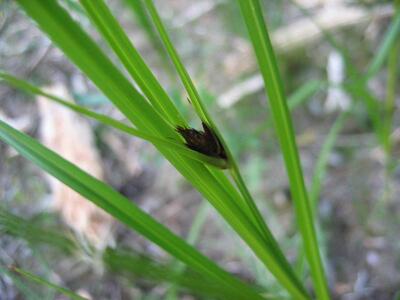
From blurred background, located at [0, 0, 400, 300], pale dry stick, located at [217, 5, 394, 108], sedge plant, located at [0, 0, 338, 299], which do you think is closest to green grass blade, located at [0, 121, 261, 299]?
sedge plant, located at [0, 0, 338, 299]

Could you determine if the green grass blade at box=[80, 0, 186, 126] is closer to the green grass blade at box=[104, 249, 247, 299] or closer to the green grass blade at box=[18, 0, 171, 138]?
the green grass blade at box=[18, 0, 171, 138]

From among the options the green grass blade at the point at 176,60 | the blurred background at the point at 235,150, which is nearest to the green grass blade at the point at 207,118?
the green grass blade at the point at 176,60

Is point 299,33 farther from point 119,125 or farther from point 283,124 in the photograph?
point 119,125

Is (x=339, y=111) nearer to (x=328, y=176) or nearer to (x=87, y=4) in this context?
(x=328, y=176)

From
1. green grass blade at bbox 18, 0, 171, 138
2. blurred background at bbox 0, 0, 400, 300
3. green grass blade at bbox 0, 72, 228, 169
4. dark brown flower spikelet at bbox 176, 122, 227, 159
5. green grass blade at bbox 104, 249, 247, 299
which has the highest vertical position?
blurred background at bbox 0, 0, 400, 300

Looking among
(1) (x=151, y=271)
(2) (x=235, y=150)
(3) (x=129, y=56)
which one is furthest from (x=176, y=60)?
(2) (x=235, y=150)

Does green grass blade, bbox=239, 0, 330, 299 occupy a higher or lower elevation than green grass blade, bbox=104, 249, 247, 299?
higher
